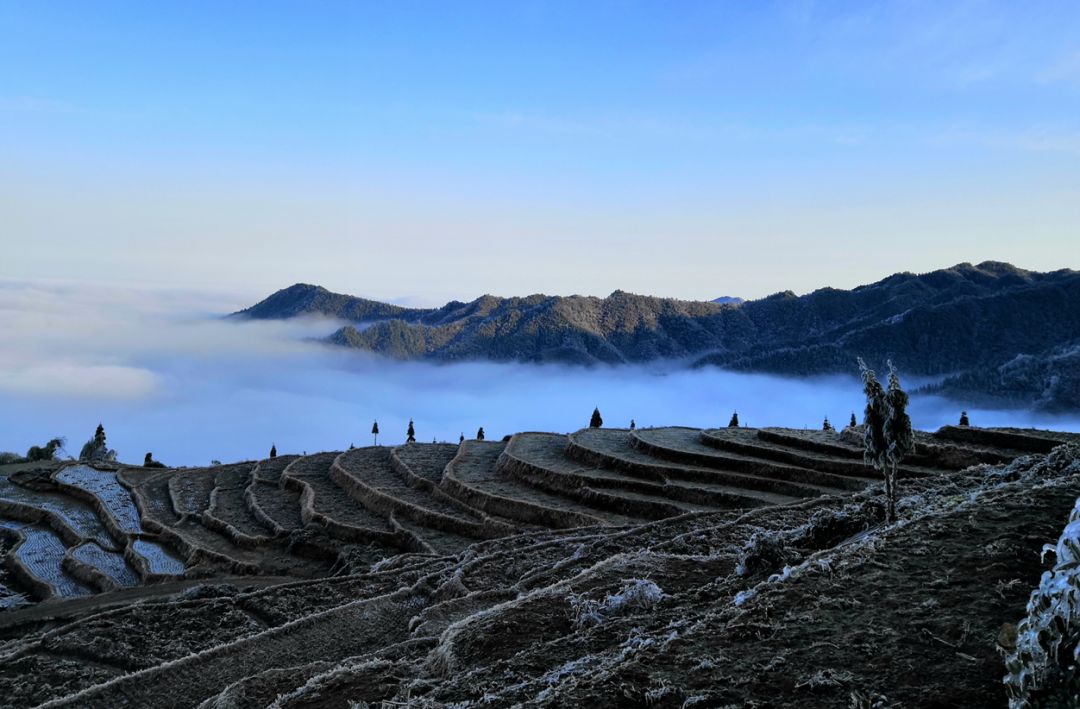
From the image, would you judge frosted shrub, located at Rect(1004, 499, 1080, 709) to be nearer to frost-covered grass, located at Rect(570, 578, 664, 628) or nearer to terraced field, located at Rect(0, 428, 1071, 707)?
terraced field, located at Rect(0, 428, 1071, 707)

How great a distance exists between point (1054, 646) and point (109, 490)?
59672 mm

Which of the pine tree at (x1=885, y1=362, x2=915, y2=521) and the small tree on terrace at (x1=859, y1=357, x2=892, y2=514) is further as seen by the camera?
the small tree on terrace at (x1=859, y1=357, x2=892, y2=514)

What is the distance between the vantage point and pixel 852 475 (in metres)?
35.3

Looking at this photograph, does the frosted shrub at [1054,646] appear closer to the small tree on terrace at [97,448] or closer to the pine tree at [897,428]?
the pine tree at [897,428]

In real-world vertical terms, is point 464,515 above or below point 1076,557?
below

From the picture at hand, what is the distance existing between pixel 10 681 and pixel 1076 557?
21.9 m

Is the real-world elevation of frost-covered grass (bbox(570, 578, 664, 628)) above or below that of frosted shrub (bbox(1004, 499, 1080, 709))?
below

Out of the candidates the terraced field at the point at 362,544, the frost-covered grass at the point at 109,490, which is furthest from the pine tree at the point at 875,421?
the frost-covered grass at the point at 109,490

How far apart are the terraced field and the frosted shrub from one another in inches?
221

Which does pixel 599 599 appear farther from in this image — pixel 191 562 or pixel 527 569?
pixel 191 562

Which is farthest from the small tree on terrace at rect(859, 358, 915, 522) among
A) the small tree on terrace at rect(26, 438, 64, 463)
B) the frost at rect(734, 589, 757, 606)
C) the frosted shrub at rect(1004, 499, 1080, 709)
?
the small tree on terrace at rect(26, 438, 64, 463)

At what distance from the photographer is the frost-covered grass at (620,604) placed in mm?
14000

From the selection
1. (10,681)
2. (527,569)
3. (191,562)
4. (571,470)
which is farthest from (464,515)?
(10,681)

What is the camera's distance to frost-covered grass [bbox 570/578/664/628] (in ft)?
45.9
